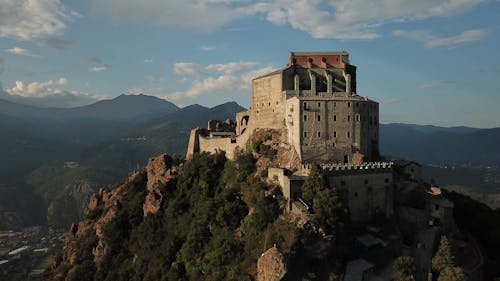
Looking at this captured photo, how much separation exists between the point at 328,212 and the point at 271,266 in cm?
986

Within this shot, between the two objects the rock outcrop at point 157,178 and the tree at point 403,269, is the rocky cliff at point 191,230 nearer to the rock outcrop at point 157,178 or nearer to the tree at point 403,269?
the rock outcrop at point 157,178

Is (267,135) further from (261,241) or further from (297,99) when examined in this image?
(261,241)

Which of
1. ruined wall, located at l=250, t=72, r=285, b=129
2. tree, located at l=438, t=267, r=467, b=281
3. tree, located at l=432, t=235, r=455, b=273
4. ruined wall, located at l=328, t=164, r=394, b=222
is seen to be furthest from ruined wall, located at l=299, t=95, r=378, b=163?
tree, located at l=438, t=267, r=467, b=281

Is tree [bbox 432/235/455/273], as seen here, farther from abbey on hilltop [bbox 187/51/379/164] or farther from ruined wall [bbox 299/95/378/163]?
ruined wall [bbox 299/95/378/163]

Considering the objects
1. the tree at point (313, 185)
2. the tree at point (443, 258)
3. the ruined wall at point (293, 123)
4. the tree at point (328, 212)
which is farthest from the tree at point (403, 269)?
the ruined wall at point (293, 123)

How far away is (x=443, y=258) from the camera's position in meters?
50.3

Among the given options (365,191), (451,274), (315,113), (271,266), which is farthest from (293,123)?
(451,274)

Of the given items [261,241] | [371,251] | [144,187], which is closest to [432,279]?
[371,251]

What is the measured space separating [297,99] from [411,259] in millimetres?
27038

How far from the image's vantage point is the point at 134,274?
75.5m

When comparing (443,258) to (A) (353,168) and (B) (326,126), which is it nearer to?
(A) (353,168)

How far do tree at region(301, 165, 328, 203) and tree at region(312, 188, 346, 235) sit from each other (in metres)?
0.92

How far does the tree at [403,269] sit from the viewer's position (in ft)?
154

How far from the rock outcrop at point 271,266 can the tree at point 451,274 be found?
1898 cm
